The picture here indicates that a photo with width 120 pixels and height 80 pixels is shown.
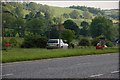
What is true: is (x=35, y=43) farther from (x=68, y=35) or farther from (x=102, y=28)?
(x=102, y=28)

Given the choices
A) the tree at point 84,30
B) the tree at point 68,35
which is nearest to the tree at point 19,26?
the tree at point 68,35

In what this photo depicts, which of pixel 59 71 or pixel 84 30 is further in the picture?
pixel 84 30

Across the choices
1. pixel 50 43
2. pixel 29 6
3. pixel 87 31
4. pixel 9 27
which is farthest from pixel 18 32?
pixel 29 6

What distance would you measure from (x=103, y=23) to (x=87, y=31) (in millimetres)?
5661

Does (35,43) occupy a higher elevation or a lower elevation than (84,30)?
lower

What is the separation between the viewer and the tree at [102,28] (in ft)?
315

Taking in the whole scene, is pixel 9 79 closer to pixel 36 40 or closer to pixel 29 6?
pixel 36 40

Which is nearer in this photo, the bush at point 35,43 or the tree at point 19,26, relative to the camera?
the bush at point 35,43

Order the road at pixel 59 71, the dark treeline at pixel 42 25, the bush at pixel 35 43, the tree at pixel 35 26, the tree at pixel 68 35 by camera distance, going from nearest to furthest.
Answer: the road at pixel 59 71, the bush at pixel 35 43, the tree at pixel 68 35, the dark treeline at pixel 42 25, the tree at pixel 35 26

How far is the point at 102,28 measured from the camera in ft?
335

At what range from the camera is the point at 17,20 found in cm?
8944

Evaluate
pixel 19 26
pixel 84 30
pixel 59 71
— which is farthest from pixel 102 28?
pixel 59 71

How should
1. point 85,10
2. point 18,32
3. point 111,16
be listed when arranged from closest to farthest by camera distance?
point 18,32 < point 111,16 < point 85,10

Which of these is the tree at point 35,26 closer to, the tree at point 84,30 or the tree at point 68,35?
the tree at point 84,30
